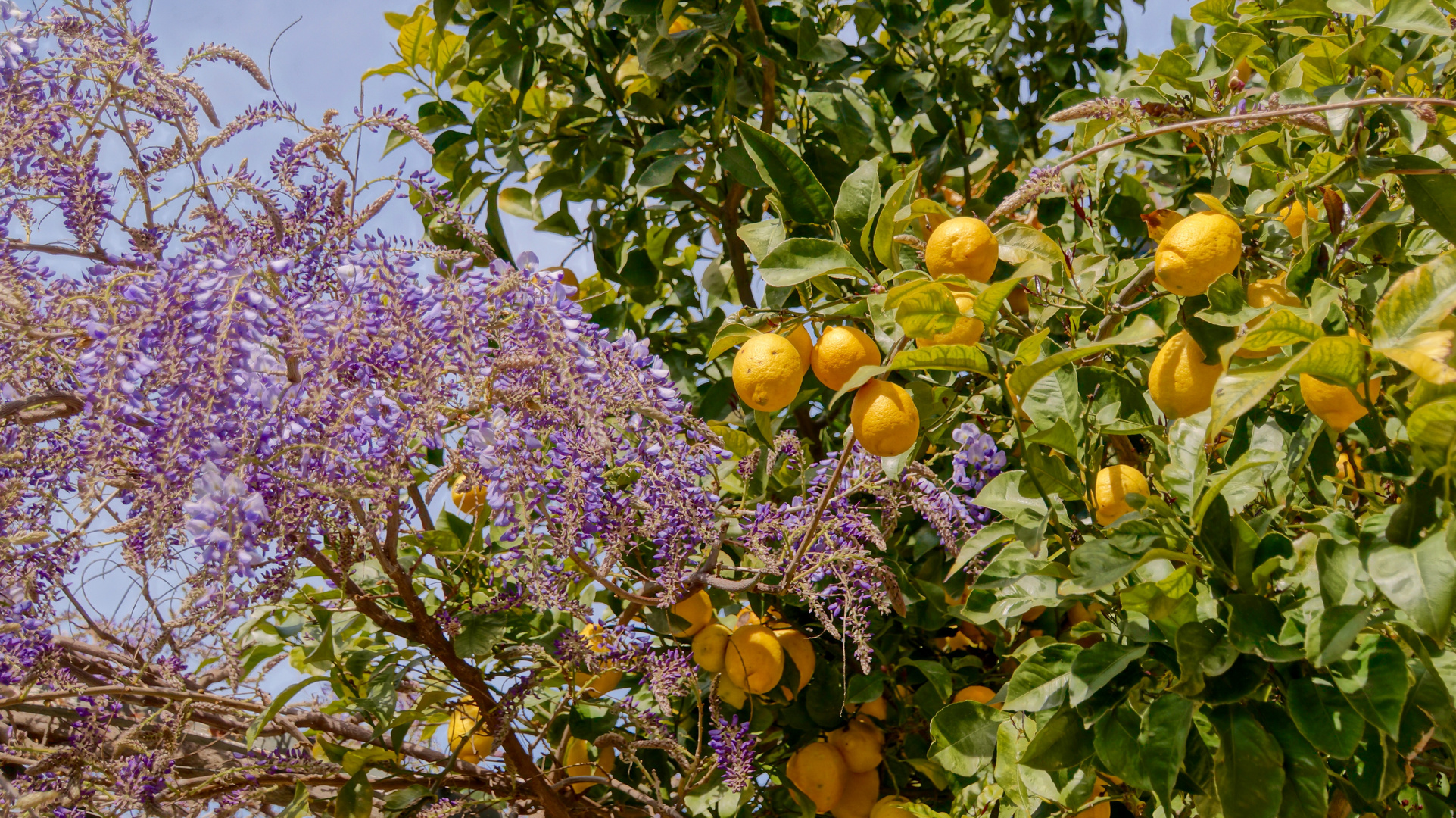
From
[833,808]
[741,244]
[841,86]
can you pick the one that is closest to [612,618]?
[833,808]

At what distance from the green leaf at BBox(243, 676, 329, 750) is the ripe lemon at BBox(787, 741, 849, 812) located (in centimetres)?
60

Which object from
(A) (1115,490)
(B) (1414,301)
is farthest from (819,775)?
(B) (1414,301)

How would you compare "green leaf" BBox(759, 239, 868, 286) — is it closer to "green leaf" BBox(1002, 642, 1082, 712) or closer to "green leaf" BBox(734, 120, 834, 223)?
"green leaf" BBox(734, 120, 834, 223)

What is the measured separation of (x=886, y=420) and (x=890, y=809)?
0.55 metres

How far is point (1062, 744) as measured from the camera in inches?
34.4

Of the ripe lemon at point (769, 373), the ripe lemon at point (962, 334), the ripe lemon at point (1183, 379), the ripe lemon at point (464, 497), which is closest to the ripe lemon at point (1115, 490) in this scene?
the ripe lemon at point (1183, 379)

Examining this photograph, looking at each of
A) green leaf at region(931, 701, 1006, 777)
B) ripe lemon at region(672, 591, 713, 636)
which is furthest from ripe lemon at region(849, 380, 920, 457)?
ripe lemon at region(672, 591, 713, 636)

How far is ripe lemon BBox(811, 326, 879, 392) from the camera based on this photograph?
971 millimetres

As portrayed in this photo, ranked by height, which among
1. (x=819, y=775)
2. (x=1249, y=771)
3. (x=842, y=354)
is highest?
(x=842, y=354)

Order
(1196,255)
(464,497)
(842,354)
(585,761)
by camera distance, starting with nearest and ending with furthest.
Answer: (1196,255)
(842,354)
(464,497)
(585,761)

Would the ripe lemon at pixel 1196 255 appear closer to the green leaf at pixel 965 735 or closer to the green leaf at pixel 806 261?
the green leaf at pixel 806 261

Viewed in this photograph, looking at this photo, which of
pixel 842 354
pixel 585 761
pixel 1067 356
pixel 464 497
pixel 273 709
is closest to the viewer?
pixel 1067 356

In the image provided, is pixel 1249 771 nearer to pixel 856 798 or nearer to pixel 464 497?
pixel 856 798

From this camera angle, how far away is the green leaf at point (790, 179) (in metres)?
1.03
